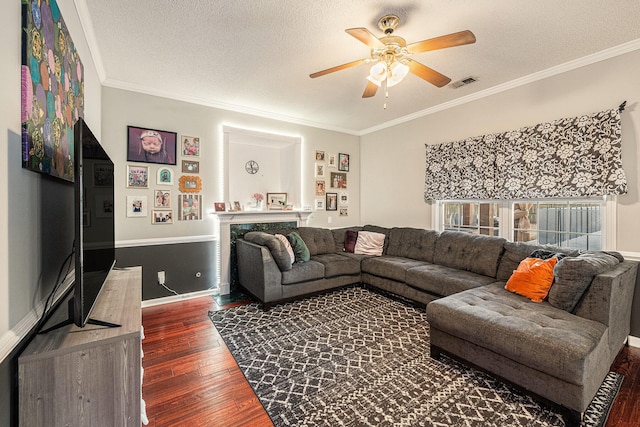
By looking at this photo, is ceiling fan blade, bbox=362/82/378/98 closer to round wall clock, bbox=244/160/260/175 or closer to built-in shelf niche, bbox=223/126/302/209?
built-in shelf niche, bbox=223/126/302/209

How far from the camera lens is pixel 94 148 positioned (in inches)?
55.8

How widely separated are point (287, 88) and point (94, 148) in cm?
247

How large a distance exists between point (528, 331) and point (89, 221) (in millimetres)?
2457

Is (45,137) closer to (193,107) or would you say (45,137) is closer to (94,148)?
(94,148)

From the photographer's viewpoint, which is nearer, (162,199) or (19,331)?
(19,331)

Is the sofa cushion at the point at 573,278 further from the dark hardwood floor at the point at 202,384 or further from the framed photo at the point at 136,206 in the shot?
the framed photo at the point at 136,206

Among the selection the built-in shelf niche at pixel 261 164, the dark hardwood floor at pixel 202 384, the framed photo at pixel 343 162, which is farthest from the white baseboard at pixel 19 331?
the framed photo at pixel 343 162

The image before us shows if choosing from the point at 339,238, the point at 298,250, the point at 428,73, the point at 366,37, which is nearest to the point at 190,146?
the point at 298,250

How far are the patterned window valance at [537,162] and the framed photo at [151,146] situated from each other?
3520 mm

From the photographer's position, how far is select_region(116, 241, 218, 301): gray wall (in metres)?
3.44

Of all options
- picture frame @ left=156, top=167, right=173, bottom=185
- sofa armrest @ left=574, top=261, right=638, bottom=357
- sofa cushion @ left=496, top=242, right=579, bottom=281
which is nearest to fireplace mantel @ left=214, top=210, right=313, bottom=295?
picture frame @ left=156, top=167, right=173, bottom=185

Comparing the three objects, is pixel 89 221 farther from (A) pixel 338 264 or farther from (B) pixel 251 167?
(B) pixel 251 167

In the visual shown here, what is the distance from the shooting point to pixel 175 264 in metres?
3.68

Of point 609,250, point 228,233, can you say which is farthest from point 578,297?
point 228,233
